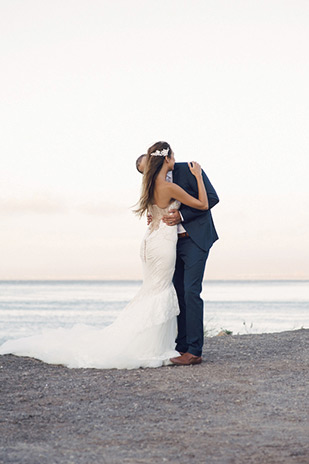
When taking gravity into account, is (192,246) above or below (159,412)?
above

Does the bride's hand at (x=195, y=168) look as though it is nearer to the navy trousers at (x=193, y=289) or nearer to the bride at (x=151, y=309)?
the bride at (x=151, y=309)

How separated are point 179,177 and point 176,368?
2.14m

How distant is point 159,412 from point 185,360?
185 cm

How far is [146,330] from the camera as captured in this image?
6.92 metres

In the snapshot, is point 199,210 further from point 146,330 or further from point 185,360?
point 185,360

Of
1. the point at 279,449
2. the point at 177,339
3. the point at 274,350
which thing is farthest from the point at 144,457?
the point at 274,350

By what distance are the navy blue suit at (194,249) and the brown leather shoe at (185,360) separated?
2.0 inches

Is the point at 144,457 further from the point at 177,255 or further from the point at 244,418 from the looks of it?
the point at 177,255

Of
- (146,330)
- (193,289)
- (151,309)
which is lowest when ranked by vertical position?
(146,330)

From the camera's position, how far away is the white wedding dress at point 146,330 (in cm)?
686

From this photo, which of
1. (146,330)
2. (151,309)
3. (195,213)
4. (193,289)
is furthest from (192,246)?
(146,330)

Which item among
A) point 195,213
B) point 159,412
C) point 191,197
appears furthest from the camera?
point 195,213

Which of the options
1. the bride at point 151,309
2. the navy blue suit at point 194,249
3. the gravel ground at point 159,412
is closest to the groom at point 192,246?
the navy blue suit at point 194,249

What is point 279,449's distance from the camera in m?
3.98
